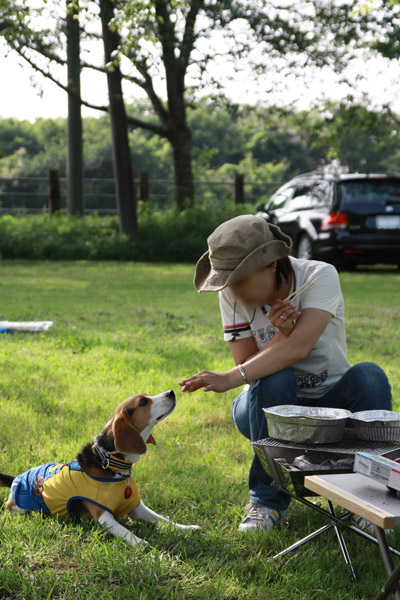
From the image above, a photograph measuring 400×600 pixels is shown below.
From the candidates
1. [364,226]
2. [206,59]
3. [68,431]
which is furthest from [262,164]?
[68,431]

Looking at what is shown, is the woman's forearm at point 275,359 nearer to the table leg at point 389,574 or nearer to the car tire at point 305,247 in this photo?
the table leg at point 389,574

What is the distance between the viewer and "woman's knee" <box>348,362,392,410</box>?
123 inches

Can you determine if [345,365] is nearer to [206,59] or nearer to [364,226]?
[364,226]

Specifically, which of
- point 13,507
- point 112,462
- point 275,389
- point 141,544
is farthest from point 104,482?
point 275,389

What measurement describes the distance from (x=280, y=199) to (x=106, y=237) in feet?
15.5

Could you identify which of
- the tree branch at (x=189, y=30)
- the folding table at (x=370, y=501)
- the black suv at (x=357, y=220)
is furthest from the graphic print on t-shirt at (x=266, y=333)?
the tree branch at (x=189, y=30)

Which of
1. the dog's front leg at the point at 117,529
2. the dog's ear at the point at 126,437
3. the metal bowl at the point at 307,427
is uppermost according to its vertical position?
the metal bowl at the point at 307,427

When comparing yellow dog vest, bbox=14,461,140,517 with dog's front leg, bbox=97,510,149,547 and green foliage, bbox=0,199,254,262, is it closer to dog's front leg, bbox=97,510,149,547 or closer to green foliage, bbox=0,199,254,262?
dog's front leg, bbox=97,510,149,547

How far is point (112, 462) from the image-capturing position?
3094 millimetres

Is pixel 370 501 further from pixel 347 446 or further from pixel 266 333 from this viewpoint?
pixel 266 333

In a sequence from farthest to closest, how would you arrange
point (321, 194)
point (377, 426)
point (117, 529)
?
point (321, 194)
point (117, 529)
point (377, 426)

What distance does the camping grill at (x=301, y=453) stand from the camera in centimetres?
256

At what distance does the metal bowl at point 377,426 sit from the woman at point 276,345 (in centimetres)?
41

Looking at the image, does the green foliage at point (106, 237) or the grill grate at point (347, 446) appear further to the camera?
the green foliage at point (106, 237)
